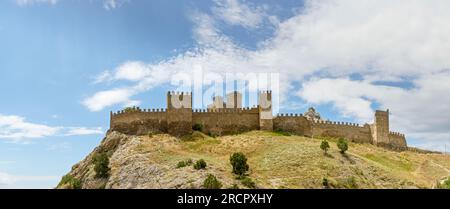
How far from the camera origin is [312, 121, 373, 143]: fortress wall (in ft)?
198

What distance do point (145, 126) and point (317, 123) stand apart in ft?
67.3

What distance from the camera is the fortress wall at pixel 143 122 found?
54.7 m

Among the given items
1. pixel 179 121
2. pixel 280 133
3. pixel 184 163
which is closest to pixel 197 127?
pixel 179 121

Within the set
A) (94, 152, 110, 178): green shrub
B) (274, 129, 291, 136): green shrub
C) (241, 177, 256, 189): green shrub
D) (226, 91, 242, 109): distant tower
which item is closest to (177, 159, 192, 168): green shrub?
(241, 177, 256, 189): green shrub

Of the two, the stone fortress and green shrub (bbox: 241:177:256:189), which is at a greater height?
the stone fortress

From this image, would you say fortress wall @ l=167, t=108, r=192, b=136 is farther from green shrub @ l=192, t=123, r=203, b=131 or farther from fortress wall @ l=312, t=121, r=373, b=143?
fortress wall @ l=312, t=121, r=373, b=143

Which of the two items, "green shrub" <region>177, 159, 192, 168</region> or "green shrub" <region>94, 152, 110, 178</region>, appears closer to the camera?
"green shrub" <region>177, 159, 192, 168</region>

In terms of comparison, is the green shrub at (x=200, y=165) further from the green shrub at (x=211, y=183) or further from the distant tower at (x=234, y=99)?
the distant tower at (x=234, y=99)

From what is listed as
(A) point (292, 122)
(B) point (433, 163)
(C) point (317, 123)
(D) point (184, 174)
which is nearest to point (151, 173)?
(D) point (184, 174)

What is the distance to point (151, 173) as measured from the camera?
Answer: 149ft


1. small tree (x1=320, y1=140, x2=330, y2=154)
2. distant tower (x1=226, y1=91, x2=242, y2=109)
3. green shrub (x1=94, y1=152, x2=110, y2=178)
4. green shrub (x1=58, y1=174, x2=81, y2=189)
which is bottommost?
green shrub (x1=58, y1=174, x2=81, y2=189)

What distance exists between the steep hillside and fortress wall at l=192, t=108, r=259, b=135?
1810 mm

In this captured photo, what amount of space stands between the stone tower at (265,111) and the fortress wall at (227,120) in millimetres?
671
